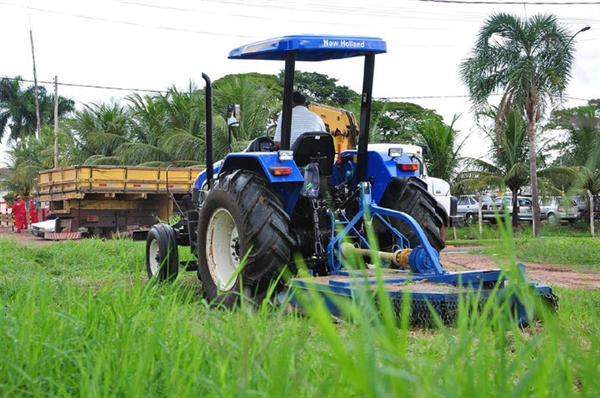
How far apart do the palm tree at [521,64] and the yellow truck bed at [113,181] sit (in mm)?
9198

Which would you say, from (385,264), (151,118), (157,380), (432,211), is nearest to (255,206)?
(385,264)

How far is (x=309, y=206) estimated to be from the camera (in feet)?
22.3

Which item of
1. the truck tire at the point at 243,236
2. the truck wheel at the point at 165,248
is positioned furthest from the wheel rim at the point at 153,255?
the truck tire at the point at 243,236

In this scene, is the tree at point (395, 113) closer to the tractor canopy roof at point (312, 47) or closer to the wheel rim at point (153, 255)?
the wheel rim at point (153, 255)

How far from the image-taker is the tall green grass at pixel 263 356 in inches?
65.6

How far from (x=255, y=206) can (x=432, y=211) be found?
1736 mm

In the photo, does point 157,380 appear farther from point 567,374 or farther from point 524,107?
point 524,107

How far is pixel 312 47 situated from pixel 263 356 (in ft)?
14.0

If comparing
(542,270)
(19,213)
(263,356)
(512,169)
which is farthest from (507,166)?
(263,356)

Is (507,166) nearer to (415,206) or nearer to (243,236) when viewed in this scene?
(415,206)

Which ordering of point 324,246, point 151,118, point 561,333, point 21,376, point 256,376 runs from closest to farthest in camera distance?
1. point 561,333
2. point 256,376
3. point 21,376
4. point 324,246
5. point 151,118

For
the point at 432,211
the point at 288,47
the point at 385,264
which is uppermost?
the point at 288,47

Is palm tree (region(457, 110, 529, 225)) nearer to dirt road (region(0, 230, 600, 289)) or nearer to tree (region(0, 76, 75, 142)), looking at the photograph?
dirt road (region(0, 230, 600, 289))

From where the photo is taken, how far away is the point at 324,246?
21.6 feet
